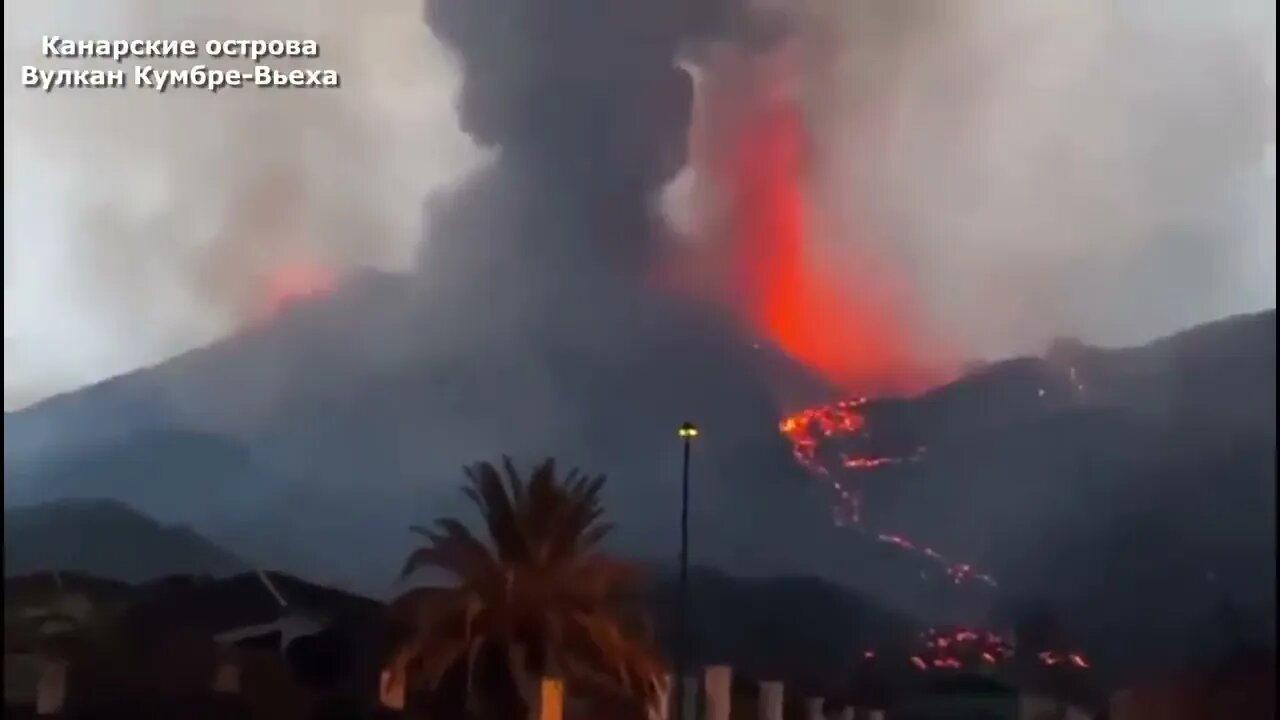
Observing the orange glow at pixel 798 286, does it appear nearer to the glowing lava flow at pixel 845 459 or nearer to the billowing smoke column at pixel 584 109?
the glowing lava flow at pixel 845 459

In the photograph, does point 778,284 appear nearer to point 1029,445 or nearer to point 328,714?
point 1029,445

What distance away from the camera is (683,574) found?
2.86m

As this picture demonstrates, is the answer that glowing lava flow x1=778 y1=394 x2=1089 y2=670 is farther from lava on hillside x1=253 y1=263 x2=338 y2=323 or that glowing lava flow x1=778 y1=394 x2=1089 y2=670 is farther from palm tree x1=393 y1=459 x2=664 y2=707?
lava on hillside x1=253 y1=263 x2=338 y2=323

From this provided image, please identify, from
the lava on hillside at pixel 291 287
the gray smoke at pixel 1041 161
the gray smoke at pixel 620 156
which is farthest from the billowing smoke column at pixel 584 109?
the lava on hillside at pixel 291 287

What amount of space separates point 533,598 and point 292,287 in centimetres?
88

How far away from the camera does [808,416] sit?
290cm

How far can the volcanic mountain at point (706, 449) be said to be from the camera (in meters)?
2.83

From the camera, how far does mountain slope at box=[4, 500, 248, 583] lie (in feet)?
9.55

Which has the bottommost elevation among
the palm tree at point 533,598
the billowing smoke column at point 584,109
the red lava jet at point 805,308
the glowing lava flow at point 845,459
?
the palm tree at point 533,598

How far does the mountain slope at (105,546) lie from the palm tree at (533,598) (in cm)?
46

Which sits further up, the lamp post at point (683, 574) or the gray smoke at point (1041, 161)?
the gray smoke at point (1041, 161)

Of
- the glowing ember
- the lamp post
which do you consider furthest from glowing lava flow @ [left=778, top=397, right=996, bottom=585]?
the glowing ember

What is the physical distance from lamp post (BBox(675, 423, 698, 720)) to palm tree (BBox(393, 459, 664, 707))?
0.05 meters

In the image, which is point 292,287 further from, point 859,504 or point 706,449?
point 859,504
